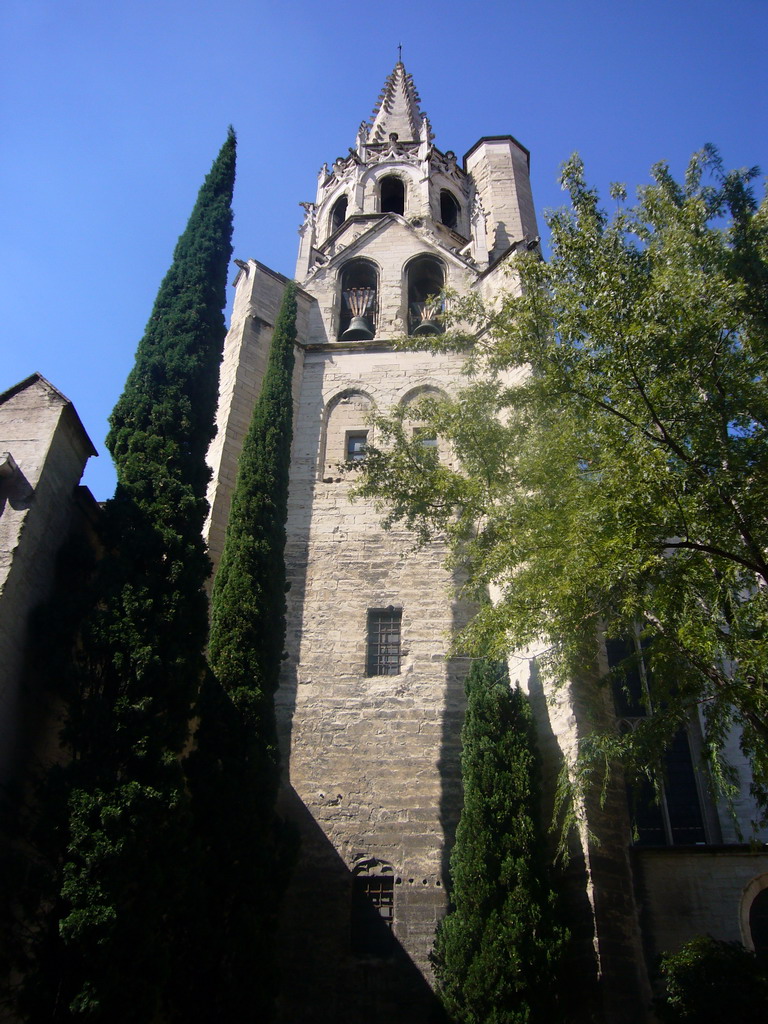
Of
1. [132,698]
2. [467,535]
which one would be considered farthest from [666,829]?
[132,698]

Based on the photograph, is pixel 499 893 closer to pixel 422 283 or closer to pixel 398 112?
pixel 422 283

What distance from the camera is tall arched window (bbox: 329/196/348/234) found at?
25.4m

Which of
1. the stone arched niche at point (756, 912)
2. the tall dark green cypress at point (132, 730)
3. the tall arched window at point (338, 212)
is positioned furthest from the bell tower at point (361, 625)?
the stone arched niche at point (756, 912)

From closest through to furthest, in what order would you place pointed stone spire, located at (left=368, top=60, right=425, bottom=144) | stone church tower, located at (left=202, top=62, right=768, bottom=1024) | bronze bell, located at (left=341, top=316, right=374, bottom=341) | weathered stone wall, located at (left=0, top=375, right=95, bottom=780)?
weathered stone wall, located at (left=0, top=375, right=95, bottom=780) < stone church tower, located at (left=202, top=62, right=768, bottom=1024) < bronze bell, located at (left=341, top=316, right=374, bottom=341) < pointed stone spire, located at (left=368, top=60, right=425, bottom=144)

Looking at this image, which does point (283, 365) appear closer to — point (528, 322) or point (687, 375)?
point (528, 322)

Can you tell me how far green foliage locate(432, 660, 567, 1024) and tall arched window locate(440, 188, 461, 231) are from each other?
18009mm

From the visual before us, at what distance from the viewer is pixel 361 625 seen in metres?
13.4

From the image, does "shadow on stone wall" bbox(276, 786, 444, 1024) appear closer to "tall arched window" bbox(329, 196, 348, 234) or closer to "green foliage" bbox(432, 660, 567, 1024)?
"green foliage" bbox(432, 660, 567, 1024)

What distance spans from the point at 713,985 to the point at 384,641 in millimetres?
6616

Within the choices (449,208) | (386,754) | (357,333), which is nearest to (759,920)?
(386,754)

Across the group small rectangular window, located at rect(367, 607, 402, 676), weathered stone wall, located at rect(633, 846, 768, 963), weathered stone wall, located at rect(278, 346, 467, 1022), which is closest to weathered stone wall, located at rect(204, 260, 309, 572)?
weathered stone wall, located at rect(278, 346, 467, 1022)

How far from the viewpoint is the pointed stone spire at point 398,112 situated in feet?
93.7

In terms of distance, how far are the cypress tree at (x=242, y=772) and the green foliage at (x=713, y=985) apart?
434 cm

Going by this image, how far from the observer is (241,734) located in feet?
31.4
